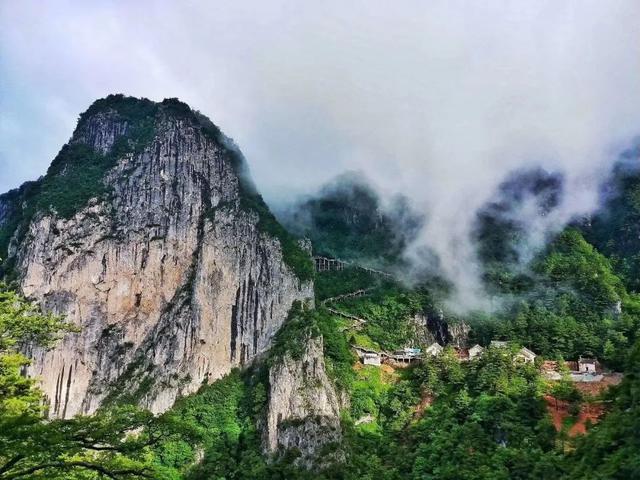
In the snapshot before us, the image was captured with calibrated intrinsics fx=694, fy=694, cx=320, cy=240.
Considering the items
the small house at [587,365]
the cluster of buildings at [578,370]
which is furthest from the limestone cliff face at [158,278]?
the small house at [587,365]

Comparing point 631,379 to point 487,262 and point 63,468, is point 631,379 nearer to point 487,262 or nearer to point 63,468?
point 63,468

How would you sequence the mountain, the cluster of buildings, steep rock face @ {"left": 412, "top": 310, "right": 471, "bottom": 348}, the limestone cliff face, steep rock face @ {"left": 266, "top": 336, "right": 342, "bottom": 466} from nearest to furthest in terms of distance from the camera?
steep rock face @ {"left": 266, "top": 336, "right": 342, "bottom": 466} < the cluster of buildings < the limestone cliff face < steep rock face @ {"left": 412, "top": 310, "right": 471, "bottom": 348} < the mountain

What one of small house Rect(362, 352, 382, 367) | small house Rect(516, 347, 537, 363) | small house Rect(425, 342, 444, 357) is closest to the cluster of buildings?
small house Rect(516, 347, 537, 363)

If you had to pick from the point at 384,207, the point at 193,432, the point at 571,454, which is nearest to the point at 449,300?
the point at 384,207

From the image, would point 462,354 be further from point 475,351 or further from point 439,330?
point 439,330

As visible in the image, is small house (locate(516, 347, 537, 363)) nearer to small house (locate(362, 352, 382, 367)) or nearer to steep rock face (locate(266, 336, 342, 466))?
small house (locate(362, 352, 382, 367))

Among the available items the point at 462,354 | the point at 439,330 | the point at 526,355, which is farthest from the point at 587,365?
the point at 439,330

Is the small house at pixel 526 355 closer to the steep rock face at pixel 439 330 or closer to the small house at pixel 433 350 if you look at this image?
the small house at pixel 433 350
